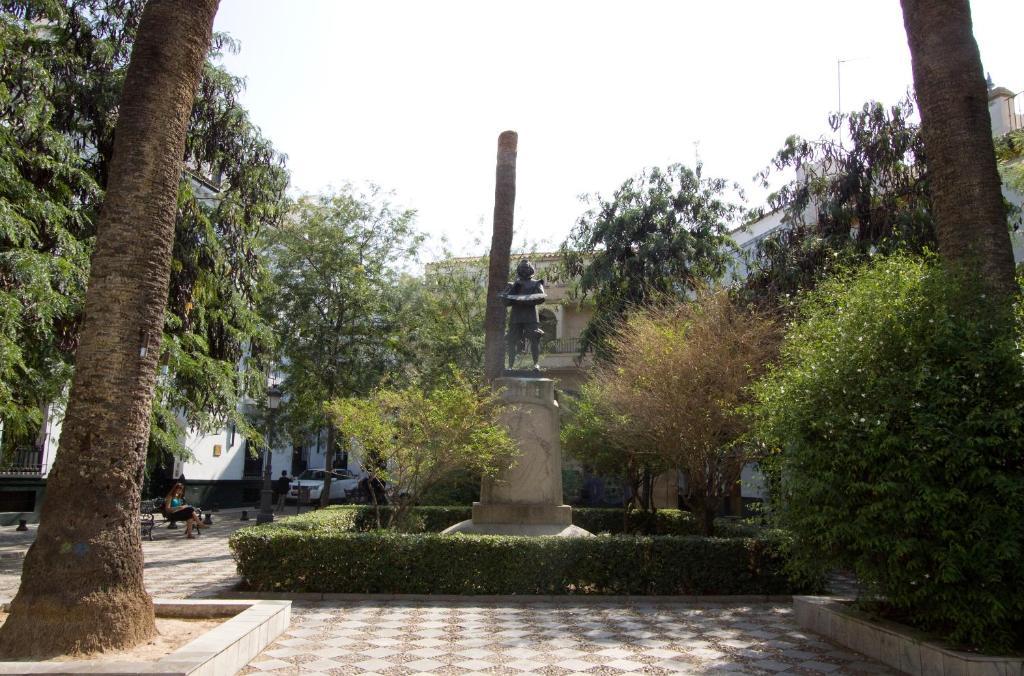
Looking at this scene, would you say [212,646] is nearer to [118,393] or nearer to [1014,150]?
[118,393]

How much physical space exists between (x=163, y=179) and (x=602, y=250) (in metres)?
17.3

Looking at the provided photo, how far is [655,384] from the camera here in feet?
42.2

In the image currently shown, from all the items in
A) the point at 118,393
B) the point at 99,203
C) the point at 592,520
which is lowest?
the point at 592,520

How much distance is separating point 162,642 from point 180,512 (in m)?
13.0

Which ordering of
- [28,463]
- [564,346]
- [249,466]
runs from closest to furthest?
[28,463], [249,466], [564,346]

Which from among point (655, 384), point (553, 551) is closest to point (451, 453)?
point (553, 551)

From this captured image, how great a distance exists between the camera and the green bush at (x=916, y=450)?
5652 mm

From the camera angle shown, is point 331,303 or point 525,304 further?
point 331,303

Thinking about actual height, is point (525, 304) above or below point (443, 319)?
below

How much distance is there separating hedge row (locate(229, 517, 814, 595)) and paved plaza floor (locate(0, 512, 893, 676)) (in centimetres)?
32

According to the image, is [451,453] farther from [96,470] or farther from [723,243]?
[723,243]

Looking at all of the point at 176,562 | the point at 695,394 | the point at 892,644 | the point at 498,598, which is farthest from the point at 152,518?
the point at 892,644

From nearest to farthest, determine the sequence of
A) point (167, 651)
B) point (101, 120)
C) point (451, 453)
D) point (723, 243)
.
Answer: point (167, 651) < point (451, 453) < point (101, 120) < point (723, 243)

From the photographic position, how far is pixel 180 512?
1778 centimetres
